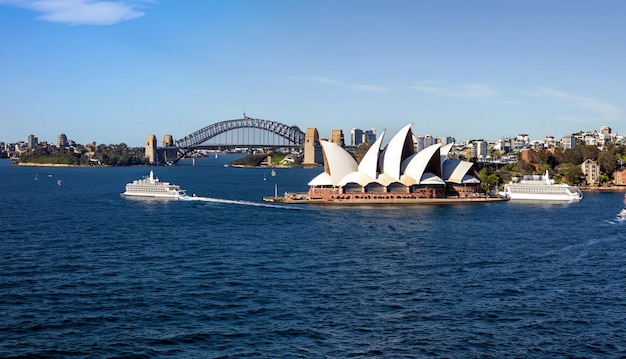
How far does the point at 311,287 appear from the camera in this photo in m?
23.0

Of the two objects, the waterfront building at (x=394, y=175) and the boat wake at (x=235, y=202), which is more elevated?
the waterfront building at (x=394, y=175)

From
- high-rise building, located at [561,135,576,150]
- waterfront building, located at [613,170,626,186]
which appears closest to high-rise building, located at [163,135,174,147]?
high-rise building, located at [561,135,576,150]

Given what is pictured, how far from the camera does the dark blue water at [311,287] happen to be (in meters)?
17.5

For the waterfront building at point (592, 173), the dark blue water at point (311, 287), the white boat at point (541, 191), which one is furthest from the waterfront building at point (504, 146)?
the dark blue water at point (311, 287)

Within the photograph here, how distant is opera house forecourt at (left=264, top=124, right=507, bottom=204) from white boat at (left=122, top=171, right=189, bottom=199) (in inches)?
295

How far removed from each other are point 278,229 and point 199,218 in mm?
7245

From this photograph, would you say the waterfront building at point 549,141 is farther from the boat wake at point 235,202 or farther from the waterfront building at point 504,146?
the boat wake at point 235,202

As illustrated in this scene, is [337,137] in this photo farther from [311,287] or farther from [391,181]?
[311,287]

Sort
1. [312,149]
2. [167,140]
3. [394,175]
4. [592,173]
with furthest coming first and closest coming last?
1. [167,140]
2. [312,149]
3. [592,173]
4. [394,175]

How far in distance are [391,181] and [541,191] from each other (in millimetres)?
13305

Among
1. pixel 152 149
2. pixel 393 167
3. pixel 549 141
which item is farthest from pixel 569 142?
pixel 152 149

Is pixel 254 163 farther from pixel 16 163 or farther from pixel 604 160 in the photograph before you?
pixel 604 160

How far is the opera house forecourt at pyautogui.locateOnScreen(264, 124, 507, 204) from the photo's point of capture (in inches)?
2154

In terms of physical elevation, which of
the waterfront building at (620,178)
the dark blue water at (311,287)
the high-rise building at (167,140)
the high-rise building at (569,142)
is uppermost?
the high-rise building at (167,140)
